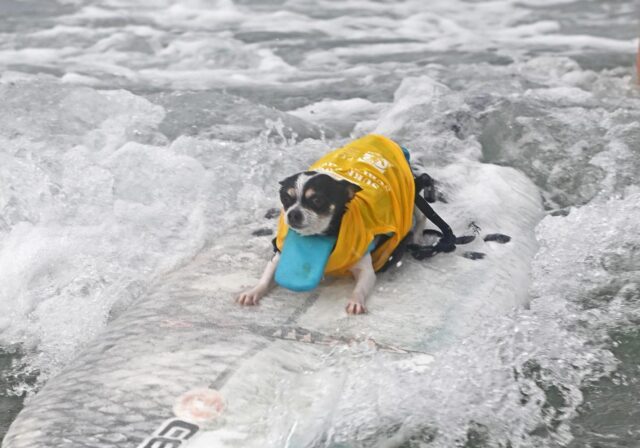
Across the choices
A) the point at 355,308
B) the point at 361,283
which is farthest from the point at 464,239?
the point at 355,308

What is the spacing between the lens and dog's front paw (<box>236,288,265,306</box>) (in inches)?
175

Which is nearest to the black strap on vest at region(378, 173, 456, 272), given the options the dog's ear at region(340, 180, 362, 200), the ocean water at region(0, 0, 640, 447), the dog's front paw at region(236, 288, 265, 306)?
the ocean water at region(0, 0, 640, 447)

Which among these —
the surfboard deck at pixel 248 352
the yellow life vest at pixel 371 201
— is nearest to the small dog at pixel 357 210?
the yellow life vest at pixel 371 201

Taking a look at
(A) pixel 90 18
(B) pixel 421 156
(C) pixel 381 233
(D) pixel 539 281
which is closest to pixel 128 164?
(B) pixel 421 156

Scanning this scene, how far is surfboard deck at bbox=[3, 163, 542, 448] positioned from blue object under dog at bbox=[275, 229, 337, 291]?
156 mm

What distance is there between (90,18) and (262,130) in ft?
22.3

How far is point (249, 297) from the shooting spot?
4.45m

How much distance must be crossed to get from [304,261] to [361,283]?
1.04 feet

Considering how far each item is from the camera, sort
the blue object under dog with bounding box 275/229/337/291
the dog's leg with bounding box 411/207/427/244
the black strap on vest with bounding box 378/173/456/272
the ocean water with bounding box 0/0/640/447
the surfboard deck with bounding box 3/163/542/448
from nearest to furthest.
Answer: the surfboard deck with bounding box 3/163/542/448 → the ocean water with bounding box 0/0/640/447 → the blue object under dog with bounding box 275/229/337/291 → the black strap on vest with bounding box 378/173/456/272 → the dog's leg with bounding box 411/207/427/244

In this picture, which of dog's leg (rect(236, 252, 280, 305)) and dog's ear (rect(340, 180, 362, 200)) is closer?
dog's ear (rect(340, 180, 362, 200))

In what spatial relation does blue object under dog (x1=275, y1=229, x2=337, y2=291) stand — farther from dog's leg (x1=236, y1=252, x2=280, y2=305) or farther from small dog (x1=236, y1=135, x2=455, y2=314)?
dog's leg (x1=236, y1=252, x2=280, y2=305)

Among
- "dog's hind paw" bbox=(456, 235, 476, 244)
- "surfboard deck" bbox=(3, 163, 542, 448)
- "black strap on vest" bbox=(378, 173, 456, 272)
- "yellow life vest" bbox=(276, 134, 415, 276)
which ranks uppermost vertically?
"yellow life vest" bbox=(276, 134, 415, 276)

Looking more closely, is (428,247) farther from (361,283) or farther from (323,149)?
(323,149)

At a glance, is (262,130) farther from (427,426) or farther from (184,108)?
(427,426)
